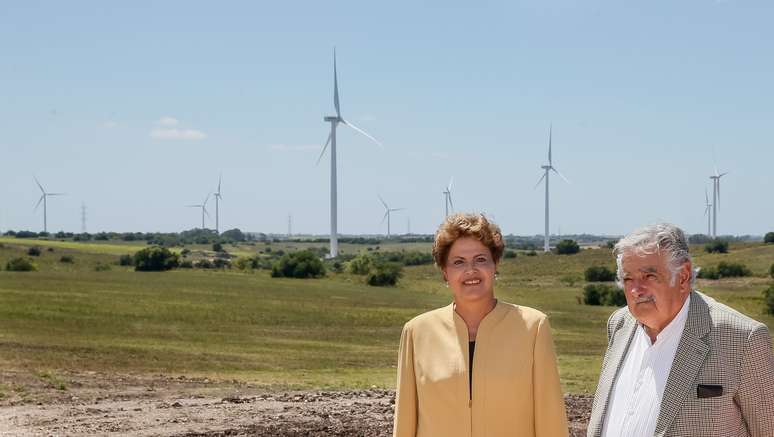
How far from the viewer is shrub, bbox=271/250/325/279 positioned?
237 ft

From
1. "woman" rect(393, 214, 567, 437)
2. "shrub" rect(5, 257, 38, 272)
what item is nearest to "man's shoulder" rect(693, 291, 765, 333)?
"woman" rect(393, 214, 567, 437)

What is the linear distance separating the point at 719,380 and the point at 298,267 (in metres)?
68.9

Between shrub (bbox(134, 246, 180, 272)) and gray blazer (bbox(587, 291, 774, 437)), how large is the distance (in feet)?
236

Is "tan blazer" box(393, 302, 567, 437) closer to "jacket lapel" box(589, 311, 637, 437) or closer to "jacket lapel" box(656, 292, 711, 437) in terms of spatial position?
"jacket lapel" box(589, 311, 637, 437)

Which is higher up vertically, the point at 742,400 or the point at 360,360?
the point at 742,400

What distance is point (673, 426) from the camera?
13.4 feet

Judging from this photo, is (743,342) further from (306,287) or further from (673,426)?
(306,287)

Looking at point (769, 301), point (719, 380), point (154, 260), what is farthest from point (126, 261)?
point (719, 380)

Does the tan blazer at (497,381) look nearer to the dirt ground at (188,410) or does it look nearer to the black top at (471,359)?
the black top at (471,359)

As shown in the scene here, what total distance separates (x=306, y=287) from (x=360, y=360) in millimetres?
33730

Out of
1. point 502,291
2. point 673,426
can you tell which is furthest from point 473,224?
point 502,291

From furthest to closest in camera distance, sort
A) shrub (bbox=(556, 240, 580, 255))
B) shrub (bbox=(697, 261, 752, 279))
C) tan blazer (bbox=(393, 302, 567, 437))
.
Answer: shrub (bbox=(556, 240, 580, 255)) < shrub (bbox=(697, 261, 752, 279)) < tan blazer (bbox=(393, 302, 567, 437))

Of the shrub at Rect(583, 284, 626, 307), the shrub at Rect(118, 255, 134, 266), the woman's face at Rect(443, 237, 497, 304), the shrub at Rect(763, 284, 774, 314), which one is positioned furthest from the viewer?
the shrub at Rect(118, 255, 134, 266)

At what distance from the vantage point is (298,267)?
7231 centimetres
